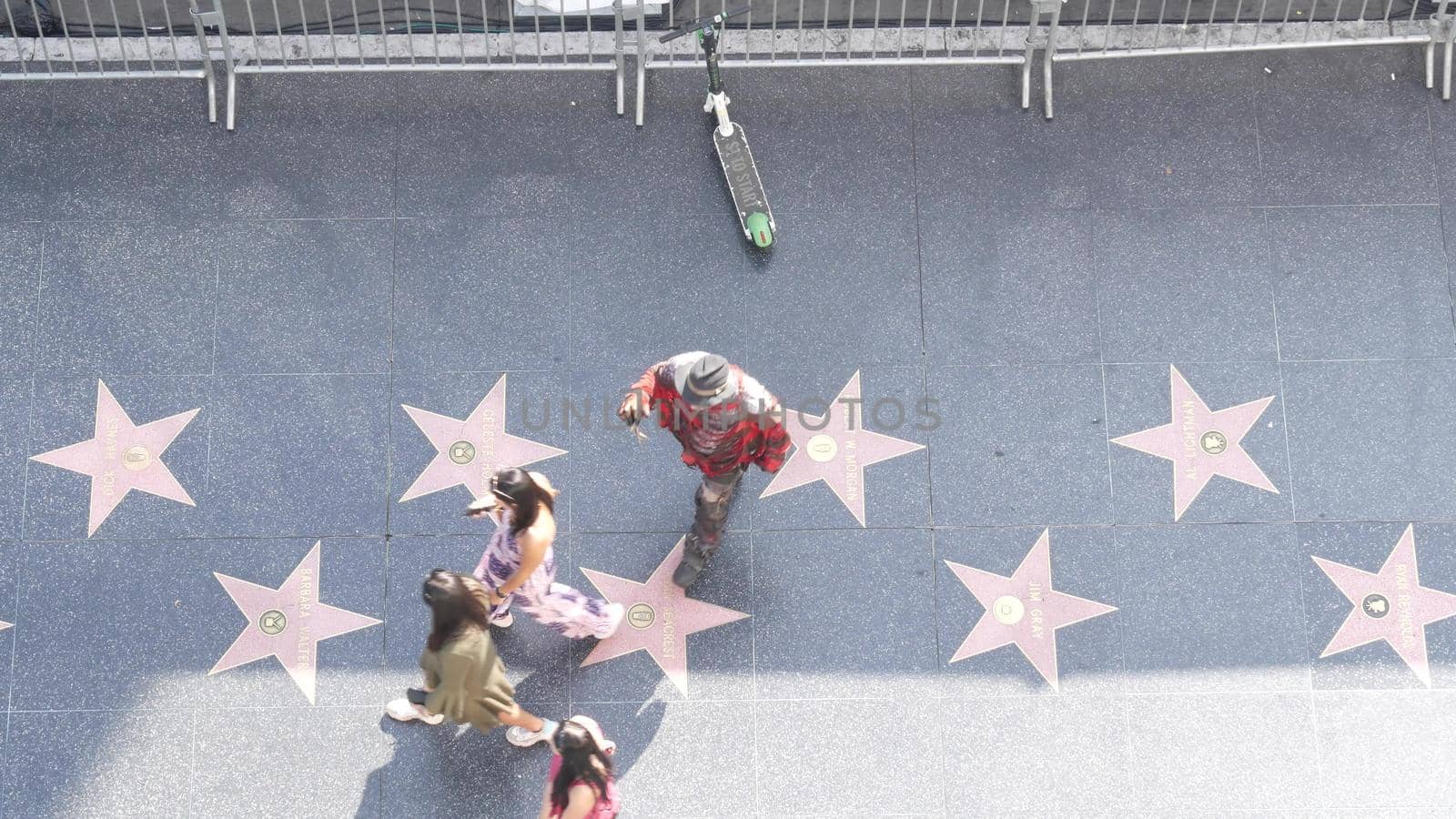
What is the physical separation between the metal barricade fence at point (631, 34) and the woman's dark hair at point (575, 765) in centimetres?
377

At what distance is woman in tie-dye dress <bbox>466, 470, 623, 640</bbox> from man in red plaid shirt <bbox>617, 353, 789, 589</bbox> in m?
0.54

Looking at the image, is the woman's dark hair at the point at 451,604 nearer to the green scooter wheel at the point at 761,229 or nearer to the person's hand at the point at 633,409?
the person's hand at the point at 633,409

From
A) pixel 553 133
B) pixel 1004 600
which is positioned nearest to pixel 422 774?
pixel 1004 600

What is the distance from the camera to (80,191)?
746cm

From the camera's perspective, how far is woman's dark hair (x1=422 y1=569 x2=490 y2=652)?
5293mm

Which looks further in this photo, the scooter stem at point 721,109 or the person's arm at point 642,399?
the scooter stem at point 721,109

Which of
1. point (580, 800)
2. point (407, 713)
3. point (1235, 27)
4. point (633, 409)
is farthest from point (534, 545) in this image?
point (1235, 27)

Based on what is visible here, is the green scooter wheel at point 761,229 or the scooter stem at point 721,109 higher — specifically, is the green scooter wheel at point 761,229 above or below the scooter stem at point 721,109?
below

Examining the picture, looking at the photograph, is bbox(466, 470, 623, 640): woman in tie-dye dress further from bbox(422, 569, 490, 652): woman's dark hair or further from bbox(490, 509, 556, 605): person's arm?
bbox(422, 569, 490, 652): woman's dark hair

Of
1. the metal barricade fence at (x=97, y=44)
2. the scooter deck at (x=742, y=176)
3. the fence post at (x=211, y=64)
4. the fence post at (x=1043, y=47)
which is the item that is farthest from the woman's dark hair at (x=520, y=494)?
the fence post at (x=1043, y=47)

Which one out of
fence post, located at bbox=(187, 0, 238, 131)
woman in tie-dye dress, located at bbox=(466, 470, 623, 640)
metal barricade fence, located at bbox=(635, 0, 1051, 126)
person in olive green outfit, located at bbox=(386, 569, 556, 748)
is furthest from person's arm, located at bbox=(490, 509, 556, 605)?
fence post, located at bbox=(187, 0, 238, 131)

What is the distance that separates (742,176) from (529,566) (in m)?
2.72

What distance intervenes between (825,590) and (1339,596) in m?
2.66

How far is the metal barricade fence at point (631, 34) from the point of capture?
7.59 m
